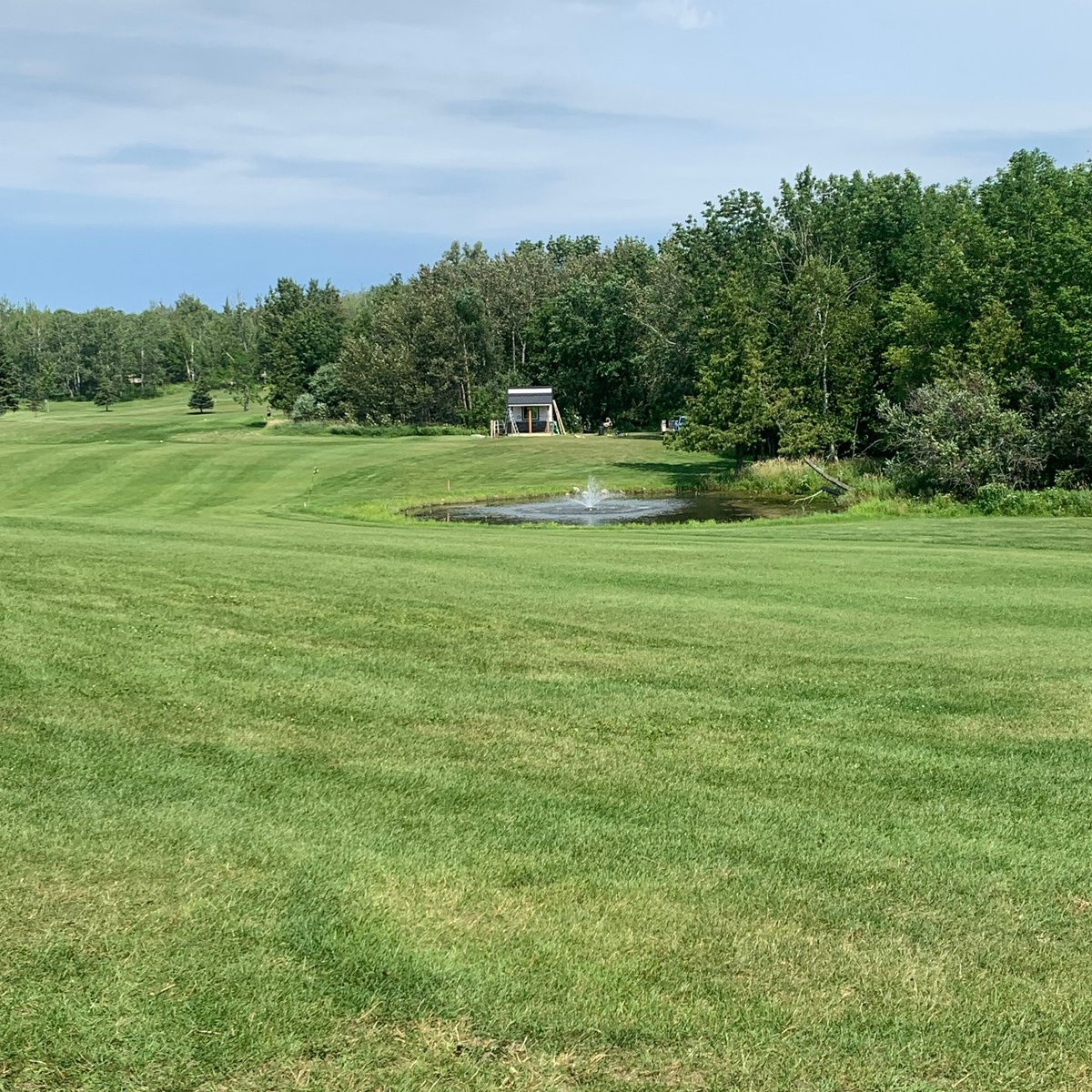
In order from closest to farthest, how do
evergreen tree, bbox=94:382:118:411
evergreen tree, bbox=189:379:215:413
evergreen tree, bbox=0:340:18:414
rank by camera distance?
evergreen tree, bbox=0:340:18:414 < evergreen tree, bbox=189:379:215:413 < evergreen tree, bbox=94:382:118:411

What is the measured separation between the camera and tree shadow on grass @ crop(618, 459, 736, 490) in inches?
2069

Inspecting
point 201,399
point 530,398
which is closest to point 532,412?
point 530,398

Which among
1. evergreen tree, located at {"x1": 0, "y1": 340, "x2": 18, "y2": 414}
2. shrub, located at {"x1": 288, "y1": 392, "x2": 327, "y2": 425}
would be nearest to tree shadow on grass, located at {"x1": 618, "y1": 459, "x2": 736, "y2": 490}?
shrub, located at {"x1": 288, "y1": 392, "x2": 327, "y2": 425}

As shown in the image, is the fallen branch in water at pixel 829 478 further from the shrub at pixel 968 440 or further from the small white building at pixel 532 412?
the small white building at pixel 532 412

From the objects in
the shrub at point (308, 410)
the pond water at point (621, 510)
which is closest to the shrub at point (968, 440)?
the pond water at point (621, 510)

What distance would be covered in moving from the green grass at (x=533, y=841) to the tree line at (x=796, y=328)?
30099 millimetres

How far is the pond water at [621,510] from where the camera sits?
129 feet

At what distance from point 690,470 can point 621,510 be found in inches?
580

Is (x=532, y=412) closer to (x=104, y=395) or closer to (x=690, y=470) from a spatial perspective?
(x=690, y=470)

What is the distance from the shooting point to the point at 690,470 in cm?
5659

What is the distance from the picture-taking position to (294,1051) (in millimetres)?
3998

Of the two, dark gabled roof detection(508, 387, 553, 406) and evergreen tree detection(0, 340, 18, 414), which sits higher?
evergreen tree detection(0, 340, 18, 414)

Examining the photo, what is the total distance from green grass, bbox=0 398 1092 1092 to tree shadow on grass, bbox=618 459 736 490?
38.6m

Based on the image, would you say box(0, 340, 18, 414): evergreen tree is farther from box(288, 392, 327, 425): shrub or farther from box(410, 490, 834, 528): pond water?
box(410, 490, 834, 528): pond water
